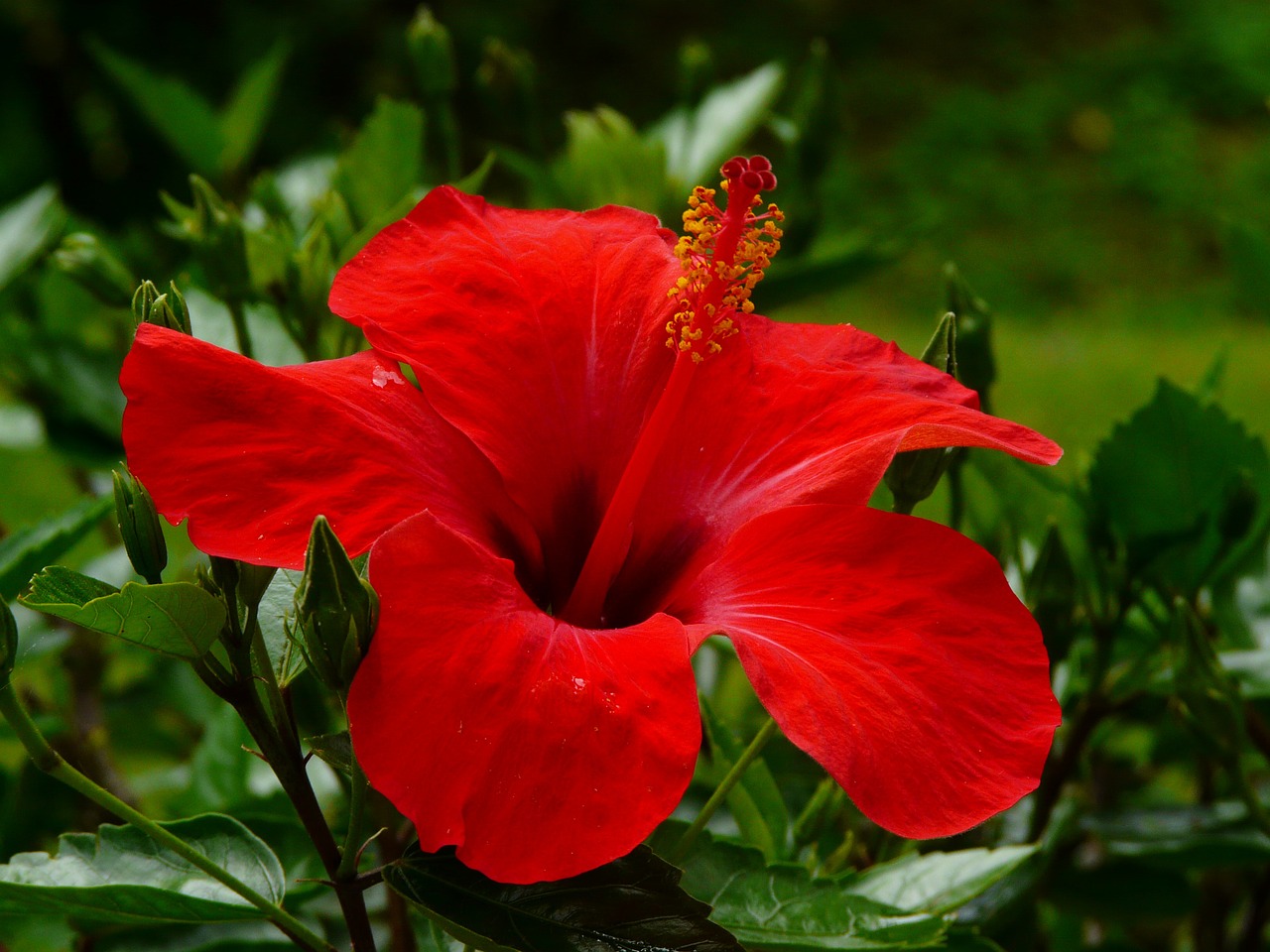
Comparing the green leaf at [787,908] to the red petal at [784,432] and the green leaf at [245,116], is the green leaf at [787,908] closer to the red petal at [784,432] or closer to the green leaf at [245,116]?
the red petal at [784,432]

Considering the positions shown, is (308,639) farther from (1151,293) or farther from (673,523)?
(1151,293)

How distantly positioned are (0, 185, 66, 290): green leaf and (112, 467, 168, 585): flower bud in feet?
3.30

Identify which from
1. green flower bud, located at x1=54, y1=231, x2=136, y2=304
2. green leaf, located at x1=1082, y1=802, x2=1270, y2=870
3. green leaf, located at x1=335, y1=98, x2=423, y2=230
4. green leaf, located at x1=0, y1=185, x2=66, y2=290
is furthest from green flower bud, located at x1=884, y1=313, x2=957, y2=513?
green leaf, located at x1=0, y1=185, x2=66, y2=290

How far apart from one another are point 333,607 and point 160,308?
0.83ft

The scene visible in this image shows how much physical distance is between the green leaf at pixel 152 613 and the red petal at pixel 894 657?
11.3 inches

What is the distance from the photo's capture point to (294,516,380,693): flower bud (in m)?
0.73

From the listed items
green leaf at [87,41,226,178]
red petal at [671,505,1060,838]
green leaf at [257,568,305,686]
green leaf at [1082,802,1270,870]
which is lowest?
green leaf at [1082,802,1270,870]

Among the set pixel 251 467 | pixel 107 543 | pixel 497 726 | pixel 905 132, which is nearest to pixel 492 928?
pixel 497 726

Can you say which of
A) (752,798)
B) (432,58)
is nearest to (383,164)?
(432,58)

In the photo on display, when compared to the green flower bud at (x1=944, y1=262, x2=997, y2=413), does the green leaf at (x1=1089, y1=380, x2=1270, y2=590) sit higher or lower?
lower

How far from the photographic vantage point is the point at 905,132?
7680mm

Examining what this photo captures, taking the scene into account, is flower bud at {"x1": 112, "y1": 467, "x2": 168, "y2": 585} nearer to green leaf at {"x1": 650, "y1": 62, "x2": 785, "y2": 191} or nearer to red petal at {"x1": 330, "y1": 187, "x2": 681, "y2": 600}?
red petal at {"x1": 330, "y1": 187, "x2": 681, "y2": 600}

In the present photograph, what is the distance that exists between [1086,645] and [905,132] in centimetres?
651

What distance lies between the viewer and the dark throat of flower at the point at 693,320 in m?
0.98
